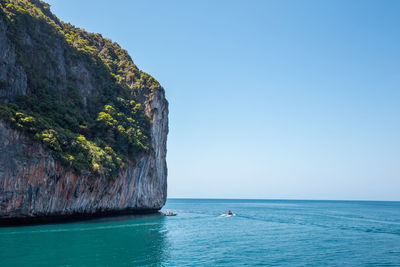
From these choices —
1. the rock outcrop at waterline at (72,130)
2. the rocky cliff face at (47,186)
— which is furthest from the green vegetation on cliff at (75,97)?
the rocky cliff face at (47,186)

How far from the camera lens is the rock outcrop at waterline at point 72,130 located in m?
32.8

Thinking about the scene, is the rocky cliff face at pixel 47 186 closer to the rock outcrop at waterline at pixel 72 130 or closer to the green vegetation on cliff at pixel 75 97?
the rock outcrop at waterline at pixel 72 130

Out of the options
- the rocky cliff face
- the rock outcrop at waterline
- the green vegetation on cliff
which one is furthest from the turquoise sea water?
the green vegetation on cliff

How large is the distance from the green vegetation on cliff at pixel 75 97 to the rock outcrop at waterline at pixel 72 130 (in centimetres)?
17

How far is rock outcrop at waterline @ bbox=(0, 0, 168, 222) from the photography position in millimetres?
32812

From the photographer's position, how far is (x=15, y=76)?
3944 centimetres

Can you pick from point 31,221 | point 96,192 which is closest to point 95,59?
point 96,192

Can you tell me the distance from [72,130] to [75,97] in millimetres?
9045

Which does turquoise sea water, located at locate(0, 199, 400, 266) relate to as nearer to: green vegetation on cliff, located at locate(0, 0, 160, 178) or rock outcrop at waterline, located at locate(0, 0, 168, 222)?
rock outcrop at waterline, located at locate(0, 0, 168, 222)

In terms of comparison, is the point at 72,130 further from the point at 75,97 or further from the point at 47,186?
the point at 47,186

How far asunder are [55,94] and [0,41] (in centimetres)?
1031

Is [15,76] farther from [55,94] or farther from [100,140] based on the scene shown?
[100,140]

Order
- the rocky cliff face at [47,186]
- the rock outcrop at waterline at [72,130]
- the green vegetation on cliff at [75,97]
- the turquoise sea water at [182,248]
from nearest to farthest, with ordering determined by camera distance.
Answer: the turquoise sea water at [182,248] < the rocky cliff face at [47,186] < the rock outcrop at waterline at [72,130] < the green vegetation on cliff at [75,97]

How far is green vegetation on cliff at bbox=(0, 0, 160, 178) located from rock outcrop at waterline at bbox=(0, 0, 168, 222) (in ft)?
0.54
